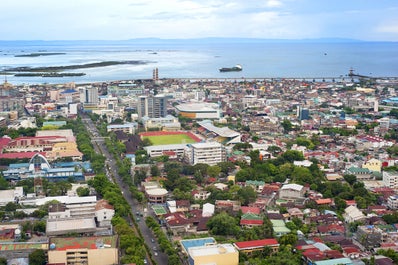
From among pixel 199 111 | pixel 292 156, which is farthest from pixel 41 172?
pixel 199 111

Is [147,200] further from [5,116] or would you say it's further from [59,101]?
[59,101]

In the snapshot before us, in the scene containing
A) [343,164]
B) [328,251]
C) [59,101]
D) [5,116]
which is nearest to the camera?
[328,251]

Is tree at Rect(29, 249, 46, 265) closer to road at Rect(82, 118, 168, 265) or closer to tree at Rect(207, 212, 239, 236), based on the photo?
road at Rect(82, 118, 168, 265)

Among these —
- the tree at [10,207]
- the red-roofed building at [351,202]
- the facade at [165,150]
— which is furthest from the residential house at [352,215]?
the tree at [10,207]

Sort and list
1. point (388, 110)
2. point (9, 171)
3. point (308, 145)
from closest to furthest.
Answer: point (9, 171), point (308, 145), point (388, 110)

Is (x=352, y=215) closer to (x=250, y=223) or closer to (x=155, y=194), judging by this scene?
(x=250, y=223)

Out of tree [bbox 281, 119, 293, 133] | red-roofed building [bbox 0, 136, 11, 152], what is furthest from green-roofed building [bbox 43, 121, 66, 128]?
tree [bbox 281, 119, 293, 133]

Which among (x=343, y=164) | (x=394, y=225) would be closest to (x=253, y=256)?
(x=394, y=225)
